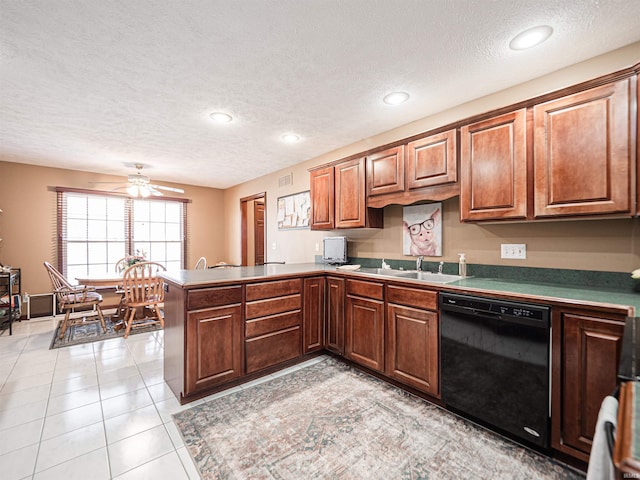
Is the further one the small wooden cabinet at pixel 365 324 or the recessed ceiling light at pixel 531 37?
the small wooden cabinet at pixel 365 324

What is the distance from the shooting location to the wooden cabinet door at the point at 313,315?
292cm

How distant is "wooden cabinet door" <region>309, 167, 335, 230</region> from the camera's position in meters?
3.43

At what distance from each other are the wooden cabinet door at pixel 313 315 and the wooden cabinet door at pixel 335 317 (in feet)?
0.24

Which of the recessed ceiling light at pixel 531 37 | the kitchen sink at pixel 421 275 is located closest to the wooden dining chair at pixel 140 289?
the kitchen sink at pixel 421 275

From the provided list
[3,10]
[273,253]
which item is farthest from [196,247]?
[3,10]

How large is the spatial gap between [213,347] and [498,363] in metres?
2.04

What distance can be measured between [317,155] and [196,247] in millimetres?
3659

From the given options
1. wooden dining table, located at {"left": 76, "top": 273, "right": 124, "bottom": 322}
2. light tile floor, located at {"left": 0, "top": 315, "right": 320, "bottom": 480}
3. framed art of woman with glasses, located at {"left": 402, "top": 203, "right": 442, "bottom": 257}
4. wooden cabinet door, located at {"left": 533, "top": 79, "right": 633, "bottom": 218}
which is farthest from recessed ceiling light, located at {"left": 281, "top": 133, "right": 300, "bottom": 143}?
wooden dining table, located at {"left": 76, "top": 273, "right": 124, "bottom": 322}

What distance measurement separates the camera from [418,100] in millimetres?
2613

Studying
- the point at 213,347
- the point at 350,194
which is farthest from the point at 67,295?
the point at 350,194

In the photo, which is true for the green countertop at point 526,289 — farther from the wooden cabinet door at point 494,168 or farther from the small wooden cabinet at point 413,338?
the wooden cabinet door at point 494,168

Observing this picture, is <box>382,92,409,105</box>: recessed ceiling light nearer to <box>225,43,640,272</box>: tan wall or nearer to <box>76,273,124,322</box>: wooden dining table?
<box>225,43,640,272</box>: tan wall

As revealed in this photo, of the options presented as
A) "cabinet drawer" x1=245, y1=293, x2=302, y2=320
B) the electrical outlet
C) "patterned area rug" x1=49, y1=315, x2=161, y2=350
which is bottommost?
"patterned area rug" x1=49, y1=315, x2=161, y2=350

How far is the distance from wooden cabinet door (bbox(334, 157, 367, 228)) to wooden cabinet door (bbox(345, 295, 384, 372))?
88 centimetres
